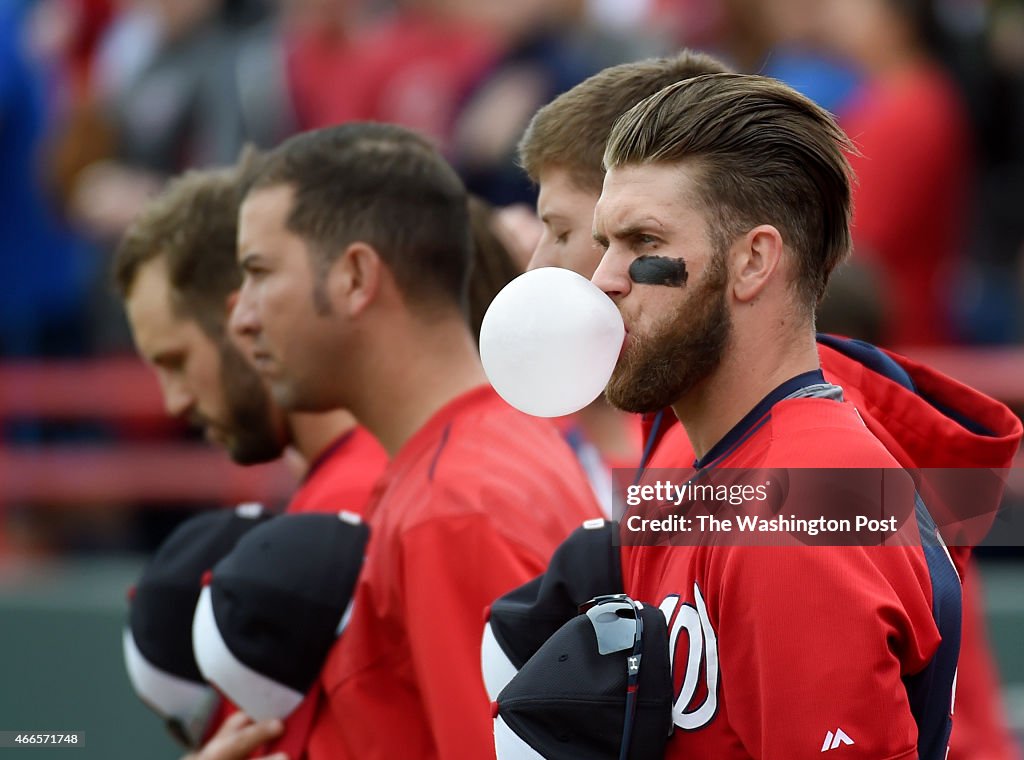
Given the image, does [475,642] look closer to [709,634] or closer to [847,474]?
[709,634]

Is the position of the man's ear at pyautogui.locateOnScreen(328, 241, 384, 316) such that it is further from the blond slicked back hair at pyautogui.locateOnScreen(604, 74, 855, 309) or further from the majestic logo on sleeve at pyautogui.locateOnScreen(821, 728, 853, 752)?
the majestic logo on sleeve at pyautogui.locateOnScreen(821, 728, 853, 752)

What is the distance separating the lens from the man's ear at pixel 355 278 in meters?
3.17

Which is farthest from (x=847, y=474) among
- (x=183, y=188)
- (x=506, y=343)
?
(x=183, y=188)

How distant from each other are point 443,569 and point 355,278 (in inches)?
29.0

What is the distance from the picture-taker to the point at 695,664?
6.78 ft

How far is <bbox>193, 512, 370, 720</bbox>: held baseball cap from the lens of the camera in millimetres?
2887

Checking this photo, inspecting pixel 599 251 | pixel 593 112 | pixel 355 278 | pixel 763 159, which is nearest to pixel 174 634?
pixel 355 278

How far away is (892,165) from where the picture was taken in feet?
20.9

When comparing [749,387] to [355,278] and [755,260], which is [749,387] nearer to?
[755,260]

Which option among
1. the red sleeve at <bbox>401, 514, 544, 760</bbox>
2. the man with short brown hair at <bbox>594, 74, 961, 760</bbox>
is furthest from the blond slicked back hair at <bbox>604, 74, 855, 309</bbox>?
the red sleeve at <bbox>401, 514, 544, 760</bbox>

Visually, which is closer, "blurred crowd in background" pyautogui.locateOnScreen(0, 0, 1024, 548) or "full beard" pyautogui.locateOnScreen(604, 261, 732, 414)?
"full beard" pyautogui.locateOnScreen(604, 261, 732, 414)

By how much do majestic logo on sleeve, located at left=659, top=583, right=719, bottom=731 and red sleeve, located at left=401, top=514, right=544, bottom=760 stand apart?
2.02ft

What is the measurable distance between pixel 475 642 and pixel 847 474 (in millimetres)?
863

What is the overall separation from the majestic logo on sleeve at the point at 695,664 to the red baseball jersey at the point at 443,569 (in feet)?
2.03
